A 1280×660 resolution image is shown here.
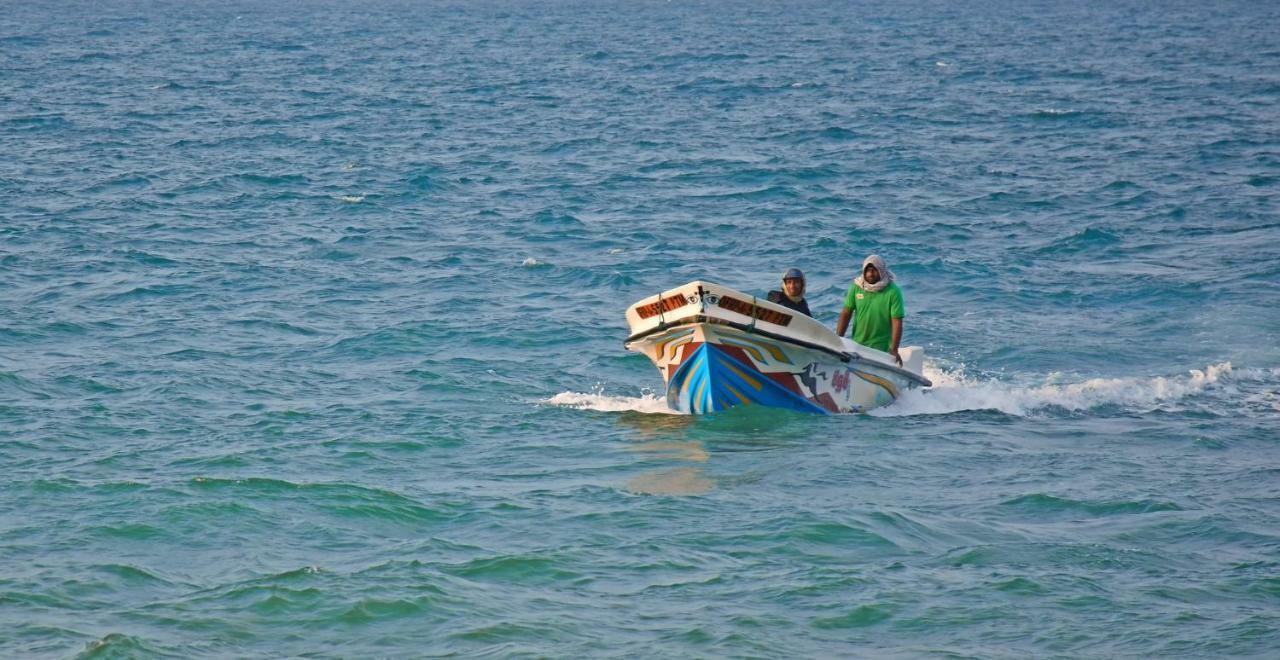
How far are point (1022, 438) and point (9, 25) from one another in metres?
70.5

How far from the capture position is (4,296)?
20.1 m

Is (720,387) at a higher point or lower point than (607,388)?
higher

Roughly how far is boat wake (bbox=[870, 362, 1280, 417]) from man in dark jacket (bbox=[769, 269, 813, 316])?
4.68ft

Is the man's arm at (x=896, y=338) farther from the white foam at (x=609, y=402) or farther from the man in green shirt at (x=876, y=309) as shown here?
the white foam at (x=609, y=402)

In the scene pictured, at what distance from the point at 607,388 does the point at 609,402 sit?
714mm

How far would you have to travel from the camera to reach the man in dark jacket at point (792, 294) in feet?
49.1

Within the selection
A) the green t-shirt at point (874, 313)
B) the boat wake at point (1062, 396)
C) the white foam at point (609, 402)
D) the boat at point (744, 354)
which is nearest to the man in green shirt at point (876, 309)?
the green t-shirt at point (874, 313)

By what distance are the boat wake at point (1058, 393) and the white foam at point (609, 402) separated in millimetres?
2172

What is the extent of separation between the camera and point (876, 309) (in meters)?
15.8

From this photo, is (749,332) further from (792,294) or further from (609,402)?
(609,402)

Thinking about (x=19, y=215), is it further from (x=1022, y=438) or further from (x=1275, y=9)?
(x=1275, y=9)

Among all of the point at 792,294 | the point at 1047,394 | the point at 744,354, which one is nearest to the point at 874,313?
the point at 792,294

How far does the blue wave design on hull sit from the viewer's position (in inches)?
575

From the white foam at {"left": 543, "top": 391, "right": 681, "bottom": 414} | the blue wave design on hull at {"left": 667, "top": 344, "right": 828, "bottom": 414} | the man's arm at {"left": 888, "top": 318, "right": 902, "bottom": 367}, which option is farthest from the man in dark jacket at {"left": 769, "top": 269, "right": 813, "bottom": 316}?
the white foam at {"left": 543, "top": 391, "right": 681, "bottom": 414}
